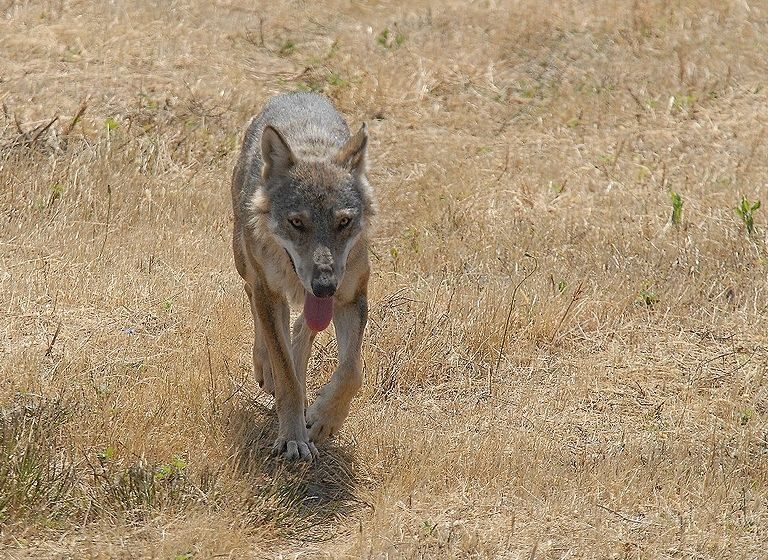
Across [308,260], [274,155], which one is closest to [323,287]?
[308,260]

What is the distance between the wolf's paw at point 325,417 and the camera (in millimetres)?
6531

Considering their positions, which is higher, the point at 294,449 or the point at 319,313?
the point at 319,313

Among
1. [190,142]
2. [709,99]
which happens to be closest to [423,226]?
[190,142]

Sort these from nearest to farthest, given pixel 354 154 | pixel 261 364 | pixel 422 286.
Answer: pixel 354 154
pixel 261 364
pixel 422 286

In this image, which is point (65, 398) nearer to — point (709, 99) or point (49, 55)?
point (49, 55)

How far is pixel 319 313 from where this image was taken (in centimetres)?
642

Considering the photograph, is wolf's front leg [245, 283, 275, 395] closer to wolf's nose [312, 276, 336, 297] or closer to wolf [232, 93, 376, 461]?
wolf [232, 93, 376, 461]

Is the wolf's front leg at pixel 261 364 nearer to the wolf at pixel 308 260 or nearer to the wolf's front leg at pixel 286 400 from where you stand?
the wolf at pixel 308 260

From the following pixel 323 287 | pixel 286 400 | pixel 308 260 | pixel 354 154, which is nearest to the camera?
pixel 323 287

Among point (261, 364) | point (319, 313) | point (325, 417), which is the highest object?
point (319, 313)

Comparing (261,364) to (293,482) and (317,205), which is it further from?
(317,205)

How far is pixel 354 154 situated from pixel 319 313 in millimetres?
1044

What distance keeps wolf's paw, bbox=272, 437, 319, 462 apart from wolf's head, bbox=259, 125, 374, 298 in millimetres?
984

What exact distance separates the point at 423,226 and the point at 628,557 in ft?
16.6
